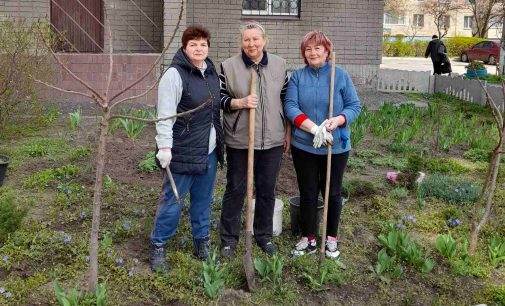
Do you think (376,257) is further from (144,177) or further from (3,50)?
(3,50)

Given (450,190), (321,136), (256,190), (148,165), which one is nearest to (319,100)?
(321,136)

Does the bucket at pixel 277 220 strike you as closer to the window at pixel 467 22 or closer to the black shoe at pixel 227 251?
the black shoe at pixel 227 251

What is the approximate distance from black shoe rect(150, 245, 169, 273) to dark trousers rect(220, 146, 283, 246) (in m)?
0.49

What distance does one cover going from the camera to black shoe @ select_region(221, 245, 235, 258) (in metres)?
4.37

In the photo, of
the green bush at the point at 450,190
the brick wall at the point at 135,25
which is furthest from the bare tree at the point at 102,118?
the brick wall at the point at 135,25

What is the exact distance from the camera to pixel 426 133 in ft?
28.1

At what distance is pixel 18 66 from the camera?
761 centimetres

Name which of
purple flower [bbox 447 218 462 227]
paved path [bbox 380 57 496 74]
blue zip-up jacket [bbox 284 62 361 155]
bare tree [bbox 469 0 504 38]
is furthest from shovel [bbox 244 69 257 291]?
bare tree [bbox 469 0 504 38]

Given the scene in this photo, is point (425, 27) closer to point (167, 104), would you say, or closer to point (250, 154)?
point (250, 154)

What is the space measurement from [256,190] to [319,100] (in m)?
0.78

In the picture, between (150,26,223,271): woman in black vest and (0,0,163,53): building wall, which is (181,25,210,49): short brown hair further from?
(0,0,163,53): building wall

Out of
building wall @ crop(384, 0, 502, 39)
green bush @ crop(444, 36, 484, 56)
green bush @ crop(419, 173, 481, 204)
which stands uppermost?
building wall @ crop(384, 0, 502, 39)

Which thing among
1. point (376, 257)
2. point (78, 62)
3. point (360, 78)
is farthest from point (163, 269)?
point (360, 78)

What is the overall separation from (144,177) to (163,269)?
236 cm
